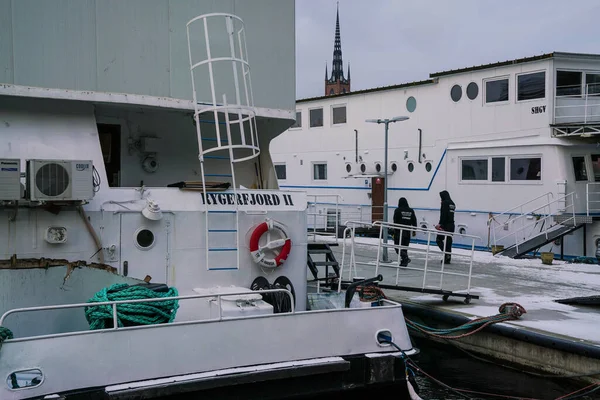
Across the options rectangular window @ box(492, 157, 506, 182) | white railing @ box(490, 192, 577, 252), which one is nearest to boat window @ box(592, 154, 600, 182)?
white railing @ box(490, 192, 577, 252)

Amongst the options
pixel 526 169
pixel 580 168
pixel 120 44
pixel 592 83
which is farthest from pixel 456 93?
pixel 120 44

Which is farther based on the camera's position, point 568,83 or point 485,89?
point 485,89

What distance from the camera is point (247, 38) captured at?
8102 millimetres

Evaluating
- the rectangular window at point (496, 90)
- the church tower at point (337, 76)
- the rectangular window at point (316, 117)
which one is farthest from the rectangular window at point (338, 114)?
the church tower at point (337, 76)

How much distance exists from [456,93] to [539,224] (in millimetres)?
5760

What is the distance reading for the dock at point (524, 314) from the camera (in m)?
8.69

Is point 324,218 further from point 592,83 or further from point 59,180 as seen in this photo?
point 59,180

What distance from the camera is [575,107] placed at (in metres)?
19.4

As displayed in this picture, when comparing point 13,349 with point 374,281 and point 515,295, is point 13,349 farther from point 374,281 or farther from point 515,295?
point 515,295

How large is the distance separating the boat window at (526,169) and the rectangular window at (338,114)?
8.34 meters

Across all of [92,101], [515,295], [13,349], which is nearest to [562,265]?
[515,295]

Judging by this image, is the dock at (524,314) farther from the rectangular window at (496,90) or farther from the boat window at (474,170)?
the rectangular window at (496,90)

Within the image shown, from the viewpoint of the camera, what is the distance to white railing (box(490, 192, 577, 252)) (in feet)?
60.7

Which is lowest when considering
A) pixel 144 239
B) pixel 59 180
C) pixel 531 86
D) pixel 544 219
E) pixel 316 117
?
pixel 544 219
